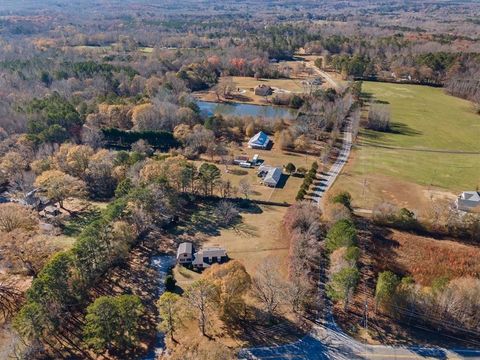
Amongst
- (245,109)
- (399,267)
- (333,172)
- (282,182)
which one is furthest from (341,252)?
(245,109)

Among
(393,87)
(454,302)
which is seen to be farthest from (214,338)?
(393,87)

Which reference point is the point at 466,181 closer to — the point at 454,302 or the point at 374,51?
the point at 454,302

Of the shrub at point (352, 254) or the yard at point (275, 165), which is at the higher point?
the shrub at point (352, 254)

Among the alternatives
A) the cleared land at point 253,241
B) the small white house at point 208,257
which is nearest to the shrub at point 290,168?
the cleared land at point 253,241

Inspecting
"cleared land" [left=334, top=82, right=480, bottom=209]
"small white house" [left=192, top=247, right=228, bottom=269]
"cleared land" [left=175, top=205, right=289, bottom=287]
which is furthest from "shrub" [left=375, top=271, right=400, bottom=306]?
"cleared land" [left=334, top=82, right=480, bottom=209]

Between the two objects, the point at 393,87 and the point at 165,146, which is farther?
the point at 393,87

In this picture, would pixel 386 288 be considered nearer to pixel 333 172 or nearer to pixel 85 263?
pixel 85 263

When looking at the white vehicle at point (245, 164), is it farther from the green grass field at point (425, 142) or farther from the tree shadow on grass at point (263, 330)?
the tree shadow on grass at point (263, 330)
